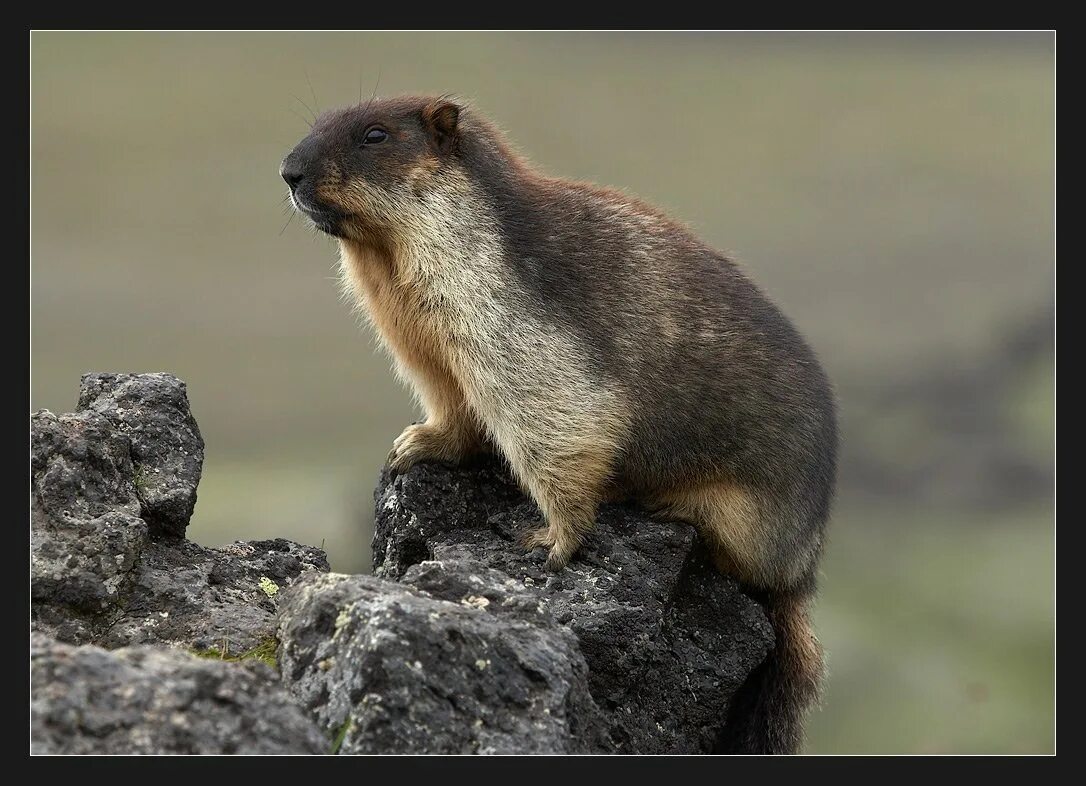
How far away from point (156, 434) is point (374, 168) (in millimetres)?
2387

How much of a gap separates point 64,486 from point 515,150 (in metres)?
4.16

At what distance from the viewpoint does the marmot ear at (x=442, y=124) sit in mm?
9188

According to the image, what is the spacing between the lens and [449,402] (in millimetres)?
9641

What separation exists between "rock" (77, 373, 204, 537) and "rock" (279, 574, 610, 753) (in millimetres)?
1995

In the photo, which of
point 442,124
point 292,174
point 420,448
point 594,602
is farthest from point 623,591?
point 292,174

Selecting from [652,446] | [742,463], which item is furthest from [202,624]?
[742,463]

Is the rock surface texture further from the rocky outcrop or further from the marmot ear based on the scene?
the marmot ear

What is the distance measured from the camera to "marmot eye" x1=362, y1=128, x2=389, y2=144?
30.0ft

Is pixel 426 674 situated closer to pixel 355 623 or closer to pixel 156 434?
pixel 355 623

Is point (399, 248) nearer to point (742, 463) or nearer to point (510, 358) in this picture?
point (510, 358)

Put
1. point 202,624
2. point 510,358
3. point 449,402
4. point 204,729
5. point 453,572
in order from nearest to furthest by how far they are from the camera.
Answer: point 204,729, point 453,572, point 202,624, point 510,358, point 449,402

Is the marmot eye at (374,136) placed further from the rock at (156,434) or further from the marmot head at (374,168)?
the rock at (156,434)

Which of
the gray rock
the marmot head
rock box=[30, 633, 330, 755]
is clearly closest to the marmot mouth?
the marmot head

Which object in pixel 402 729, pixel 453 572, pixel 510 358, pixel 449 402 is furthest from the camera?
pixel 449 402
